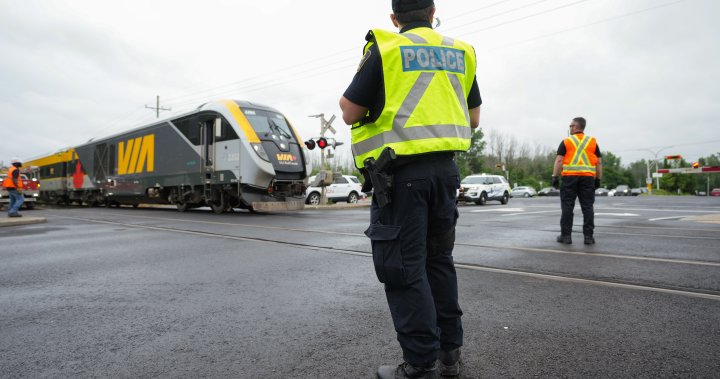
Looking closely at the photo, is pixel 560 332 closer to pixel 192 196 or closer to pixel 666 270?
pixel 666 270

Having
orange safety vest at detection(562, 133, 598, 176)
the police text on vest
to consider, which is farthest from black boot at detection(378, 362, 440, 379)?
orange safety vest at detection(562, 133, 598, 176)

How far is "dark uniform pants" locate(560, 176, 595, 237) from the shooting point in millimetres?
6102

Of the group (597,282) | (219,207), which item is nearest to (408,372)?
(597,282)

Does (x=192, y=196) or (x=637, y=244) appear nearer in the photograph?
(x=637, y=244)

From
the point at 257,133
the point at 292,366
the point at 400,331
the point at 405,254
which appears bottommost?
the point at 292,366

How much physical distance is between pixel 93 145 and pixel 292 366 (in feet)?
75.4

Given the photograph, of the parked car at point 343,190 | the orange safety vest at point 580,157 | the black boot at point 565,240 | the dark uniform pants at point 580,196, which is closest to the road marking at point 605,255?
the black boot at point 565,240

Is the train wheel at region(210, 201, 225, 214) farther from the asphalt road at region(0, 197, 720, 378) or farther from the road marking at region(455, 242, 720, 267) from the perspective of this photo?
the road marking at region(455, 242, 720, 267)

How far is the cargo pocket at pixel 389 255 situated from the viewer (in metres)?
1.88

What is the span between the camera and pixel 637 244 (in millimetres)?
6047

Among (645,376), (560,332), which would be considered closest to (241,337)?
(560,332)

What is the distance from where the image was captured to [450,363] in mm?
2008

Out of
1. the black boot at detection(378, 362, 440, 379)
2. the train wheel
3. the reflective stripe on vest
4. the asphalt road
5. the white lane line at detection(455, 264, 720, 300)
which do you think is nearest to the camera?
the black boot at detection(378, 362, 440, 379)

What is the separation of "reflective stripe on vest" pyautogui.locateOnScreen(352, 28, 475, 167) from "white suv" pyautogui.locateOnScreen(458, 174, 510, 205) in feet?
65.5
